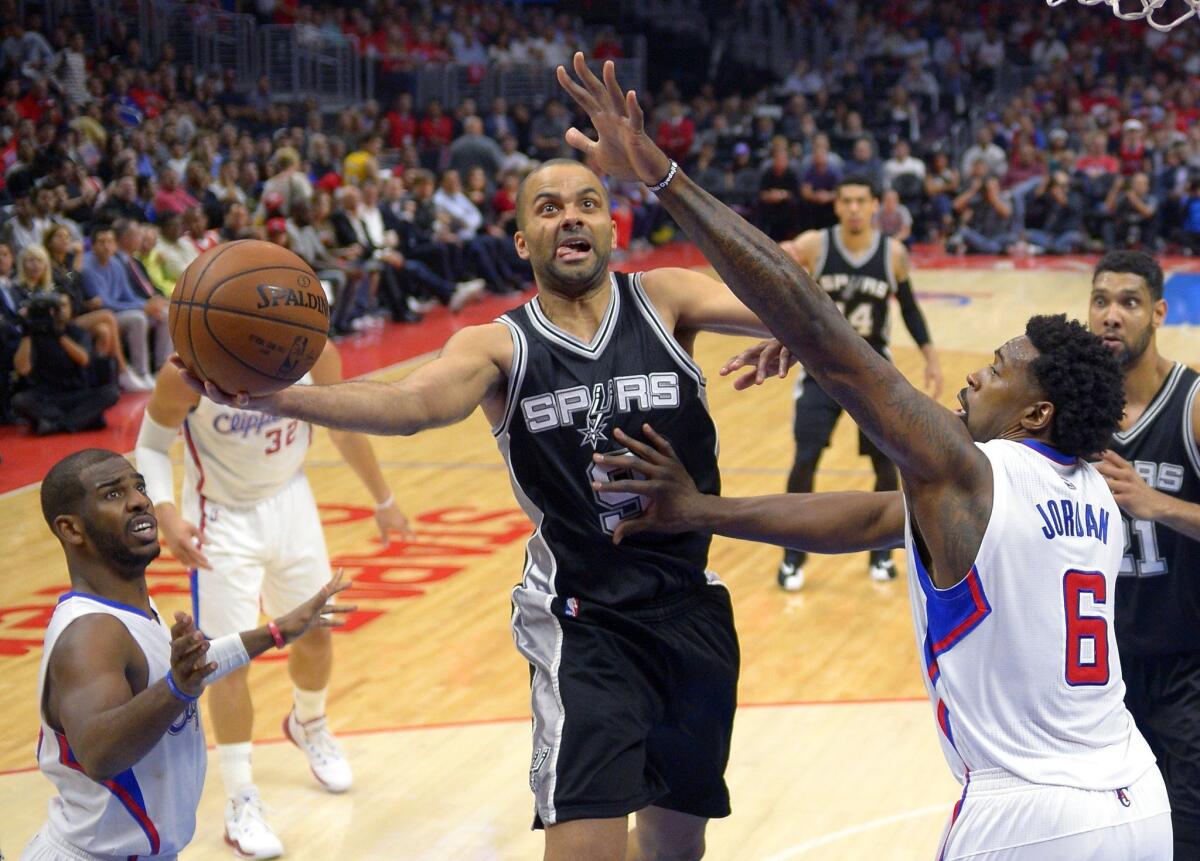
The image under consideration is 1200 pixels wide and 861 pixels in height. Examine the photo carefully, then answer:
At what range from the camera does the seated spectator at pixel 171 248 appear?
507 inches

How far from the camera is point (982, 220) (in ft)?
69.8

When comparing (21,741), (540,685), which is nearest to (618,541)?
(540,685)

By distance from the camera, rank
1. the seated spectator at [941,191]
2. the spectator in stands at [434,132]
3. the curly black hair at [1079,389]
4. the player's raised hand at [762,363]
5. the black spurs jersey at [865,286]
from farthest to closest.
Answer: the seated spectator at [941,191]
the spectator in stands at [434,132]
the black spurs jersey at [865,286]
the player's raised hand at [762,363]
the curly black hair at [1079,389]

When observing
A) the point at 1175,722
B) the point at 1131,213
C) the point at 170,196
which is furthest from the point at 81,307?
the point at 1131,213

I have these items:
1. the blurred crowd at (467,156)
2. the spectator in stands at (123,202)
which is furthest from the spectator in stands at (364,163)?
the spectator in stands at (123,202)

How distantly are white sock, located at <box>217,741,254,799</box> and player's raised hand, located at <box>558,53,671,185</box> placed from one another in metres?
2.97

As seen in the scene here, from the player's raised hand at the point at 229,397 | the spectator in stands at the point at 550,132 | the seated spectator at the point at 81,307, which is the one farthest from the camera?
the spectator in stands at the point at 550,132

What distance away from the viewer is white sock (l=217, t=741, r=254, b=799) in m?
5.17

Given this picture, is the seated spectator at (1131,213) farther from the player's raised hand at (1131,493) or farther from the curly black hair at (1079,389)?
the curly black hair at (1079,389)

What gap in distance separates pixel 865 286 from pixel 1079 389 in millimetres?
5190

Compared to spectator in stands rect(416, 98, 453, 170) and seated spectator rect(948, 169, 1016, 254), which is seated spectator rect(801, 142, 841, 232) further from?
spectator in stands rect(416, 98, 453, 170)

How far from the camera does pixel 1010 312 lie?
627 inches

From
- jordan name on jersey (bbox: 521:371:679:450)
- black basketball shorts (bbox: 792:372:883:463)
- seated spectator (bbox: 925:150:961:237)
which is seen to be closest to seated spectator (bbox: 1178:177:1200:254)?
seated spectator (bbox: 925:150:961:237)

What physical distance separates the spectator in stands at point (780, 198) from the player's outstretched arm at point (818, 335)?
17.7 meters
